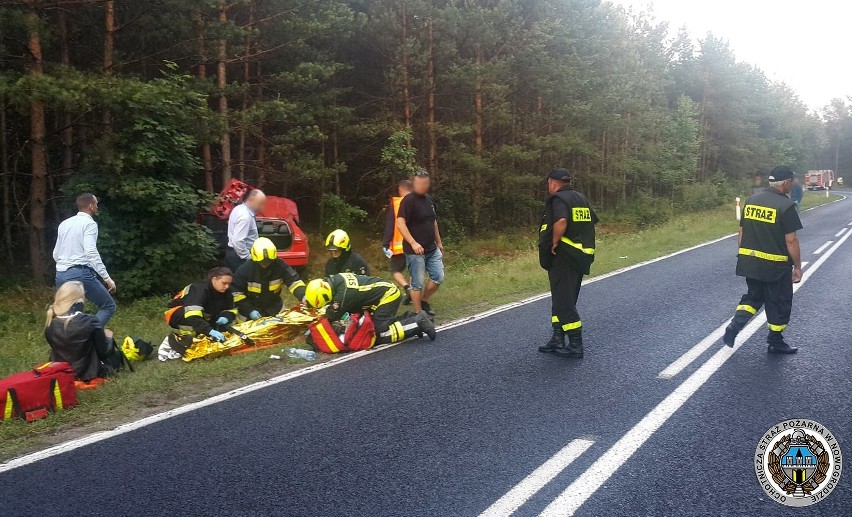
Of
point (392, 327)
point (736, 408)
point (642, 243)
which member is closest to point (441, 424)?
point (736, 408)

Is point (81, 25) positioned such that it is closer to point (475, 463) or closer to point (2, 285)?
point (2, 285)

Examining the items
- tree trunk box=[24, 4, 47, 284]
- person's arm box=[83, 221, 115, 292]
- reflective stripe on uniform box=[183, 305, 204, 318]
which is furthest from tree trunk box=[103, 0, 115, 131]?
reflective stripe on uniform box=[183, 305, 204, 318]

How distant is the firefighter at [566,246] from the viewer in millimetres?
6344

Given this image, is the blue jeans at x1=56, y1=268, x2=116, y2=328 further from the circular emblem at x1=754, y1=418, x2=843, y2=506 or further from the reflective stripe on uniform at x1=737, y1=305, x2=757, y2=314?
the reflective stripe on uniform at x1=737, y1=305, x2=757, y2=314

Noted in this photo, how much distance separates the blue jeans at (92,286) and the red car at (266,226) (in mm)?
6110

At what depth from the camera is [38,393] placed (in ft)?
17.0

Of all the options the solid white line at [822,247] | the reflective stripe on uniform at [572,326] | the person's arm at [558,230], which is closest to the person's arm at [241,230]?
the person's arm at [558,230]

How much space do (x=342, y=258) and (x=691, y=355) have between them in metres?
4.34

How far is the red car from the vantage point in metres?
13.6

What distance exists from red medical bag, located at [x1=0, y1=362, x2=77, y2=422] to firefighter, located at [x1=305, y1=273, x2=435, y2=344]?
270 centimetres

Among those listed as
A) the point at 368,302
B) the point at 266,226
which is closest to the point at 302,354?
the point at 368,302

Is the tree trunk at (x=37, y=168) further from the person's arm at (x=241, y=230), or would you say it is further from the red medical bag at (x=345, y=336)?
the red medical bag at (x=345, y=336)

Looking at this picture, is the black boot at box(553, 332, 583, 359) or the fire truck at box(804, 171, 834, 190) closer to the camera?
the black boot at box(553, 332, 583, 359)

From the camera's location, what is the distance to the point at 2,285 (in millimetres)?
13383
